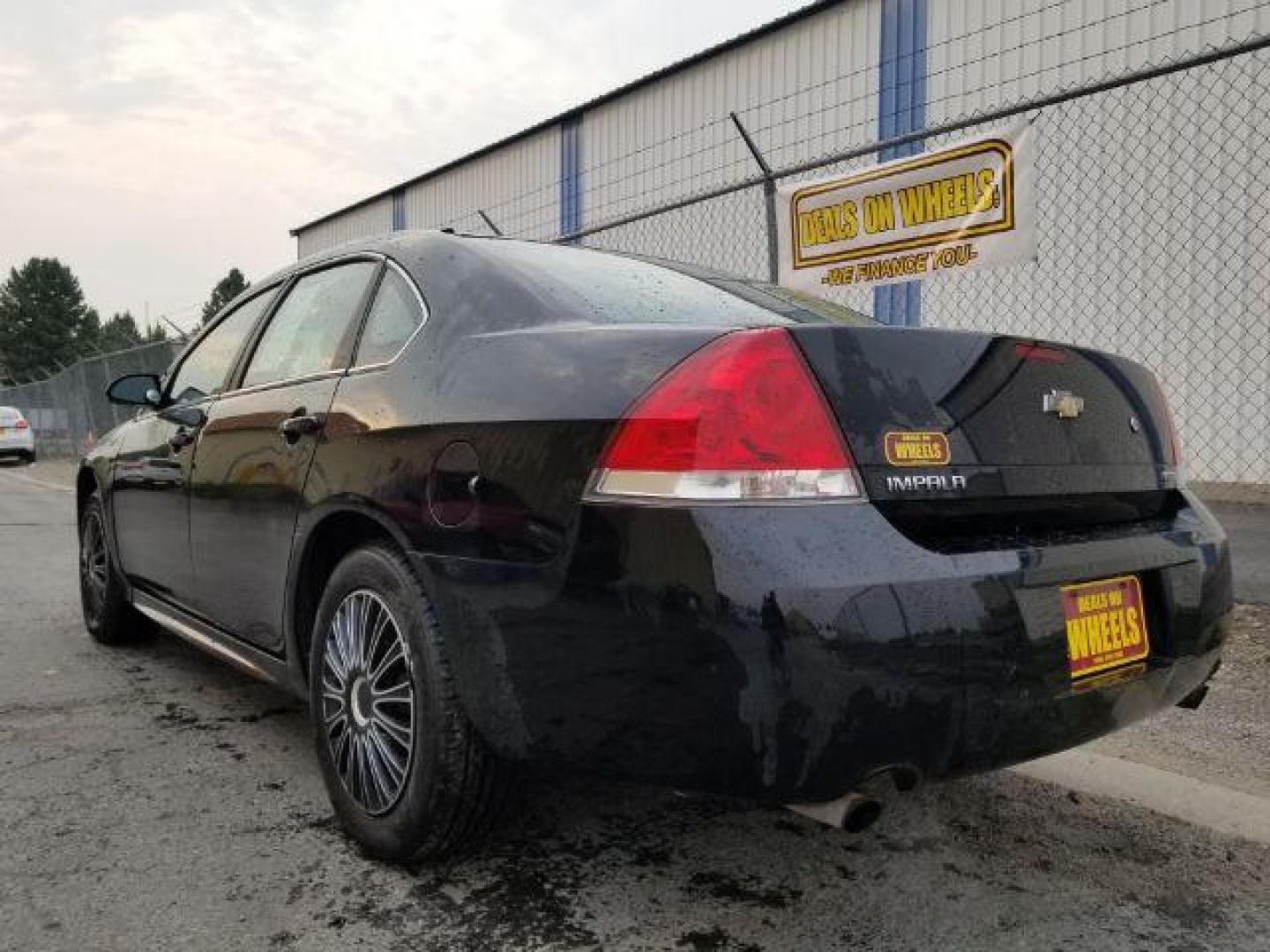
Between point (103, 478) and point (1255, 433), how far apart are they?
7.35m

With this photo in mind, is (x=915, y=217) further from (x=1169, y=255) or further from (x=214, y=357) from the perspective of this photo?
(x=1169, y=255)

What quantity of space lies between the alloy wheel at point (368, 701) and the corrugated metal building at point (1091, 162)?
15.1ft

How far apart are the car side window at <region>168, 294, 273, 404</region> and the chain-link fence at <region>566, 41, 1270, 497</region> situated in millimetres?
3530

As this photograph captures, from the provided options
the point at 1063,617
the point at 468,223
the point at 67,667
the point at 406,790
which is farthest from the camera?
the point at 468,223

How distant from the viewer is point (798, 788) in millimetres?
1695

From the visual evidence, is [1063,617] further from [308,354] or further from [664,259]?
[308,354]

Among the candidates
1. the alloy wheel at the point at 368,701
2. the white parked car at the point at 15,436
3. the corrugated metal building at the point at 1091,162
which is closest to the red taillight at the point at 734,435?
the alloy wheel at the point at 368,701

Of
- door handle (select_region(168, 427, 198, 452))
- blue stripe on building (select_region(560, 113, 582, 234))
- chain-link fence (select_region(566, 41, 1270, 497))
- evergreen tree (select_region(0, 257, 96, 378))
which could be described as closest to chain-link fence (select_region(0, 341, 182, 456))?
blue stripe on building (select_region(560, 113, 582, 234))

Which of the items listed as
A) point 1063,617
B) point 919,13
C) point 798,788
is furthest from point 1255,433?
point 798,788

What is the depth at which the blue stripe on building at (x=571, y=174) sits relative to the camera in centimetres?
1392

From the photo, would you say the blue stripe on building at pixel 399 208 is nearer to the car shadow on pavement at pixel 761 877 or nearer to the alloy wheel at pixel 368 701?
the car shadow on pavement at pixel 761 877

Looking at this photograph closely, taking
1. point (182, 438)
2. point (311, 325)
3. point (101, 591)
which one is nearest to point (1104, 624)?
point (311, 325)

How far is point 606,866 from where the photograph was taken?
230cm

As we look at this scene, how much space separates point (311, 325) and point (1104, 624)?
2.26 metres
